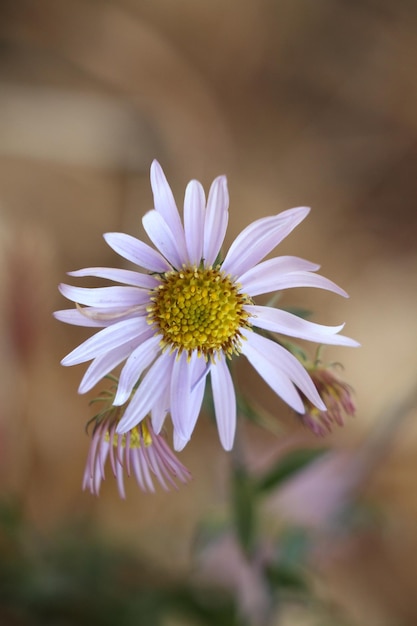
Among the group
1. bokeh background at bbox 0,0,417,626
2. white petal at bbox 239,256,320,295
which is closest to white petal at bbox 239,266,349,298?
white petal at bbox 239,256,320,295

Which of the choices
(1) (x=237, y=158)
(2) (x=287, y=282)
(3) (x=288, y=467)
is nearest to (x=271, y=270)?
(2) (x=287, y=282)

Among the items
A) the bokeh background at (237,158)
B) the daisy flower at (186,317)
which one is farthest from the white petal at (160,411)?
the bokeh background at (237,158)

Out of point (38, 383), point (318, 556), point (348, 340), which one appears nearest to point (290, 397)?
point (348, 340)

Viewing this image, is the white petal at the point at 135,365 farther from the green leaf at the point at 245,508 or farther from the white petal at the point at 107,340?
the green leaf at the point at 245,508

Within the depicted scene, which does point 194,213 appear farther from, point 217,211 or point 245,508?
point 245,508

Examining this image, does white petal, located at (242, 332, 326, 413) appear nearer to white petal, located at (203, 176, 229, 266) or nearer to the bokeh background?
white petal, located at (203, 176, 229, 266)

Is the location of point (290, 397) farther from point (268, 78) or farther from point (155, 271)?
point (268, 78)
